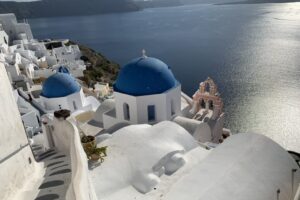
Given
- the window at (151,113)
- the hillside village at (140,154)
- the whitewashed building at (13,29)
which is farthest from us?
the whitewashed building at (13,29)

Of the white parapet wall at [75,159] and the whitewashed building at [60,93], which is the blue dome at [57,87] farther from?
the white parapet wall at [75,159]

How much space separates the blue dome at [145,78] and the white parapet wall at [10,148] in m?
8.50

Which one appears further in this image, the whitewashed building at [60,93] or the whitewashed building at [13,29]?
the whitewashed building at [13,29]

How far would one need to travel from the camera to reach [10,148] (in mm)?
7988

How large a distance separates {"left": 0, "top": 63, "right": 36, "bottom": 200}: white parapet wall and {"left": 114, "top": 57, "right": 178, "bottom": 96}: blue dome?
8.50 metres

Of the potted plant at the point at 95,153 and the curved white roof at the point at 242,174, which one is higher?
the potted plant at the point at 95,153

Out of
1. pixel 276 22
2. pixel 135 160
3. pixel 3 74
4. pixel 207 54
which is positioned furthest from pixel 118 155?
pixel 276 22

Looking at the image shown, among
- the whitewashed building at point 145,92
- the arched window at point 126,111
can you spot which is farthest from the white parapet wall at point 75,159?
the arched window at point 126,111

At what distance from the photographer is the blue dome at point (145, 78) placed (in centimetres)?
1652

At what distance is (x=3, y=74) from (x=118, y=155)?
5282 mm

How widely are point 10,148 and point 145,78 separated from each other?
9.47 metres

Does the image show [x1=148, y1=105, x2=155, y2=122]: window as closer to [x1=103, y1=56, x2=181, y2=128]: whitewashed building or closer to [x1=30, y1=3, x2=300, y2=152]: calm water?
[x1=103, y1=56, x2=181, y2=128]: whitewashed building

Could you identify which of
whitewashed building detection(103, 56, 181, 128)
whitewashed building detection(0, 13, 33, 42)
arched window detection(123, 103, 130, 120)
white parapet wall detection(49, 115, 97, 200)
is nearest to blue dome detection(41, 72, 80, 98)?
whitewashed building detection(103, 56, 181, 128)

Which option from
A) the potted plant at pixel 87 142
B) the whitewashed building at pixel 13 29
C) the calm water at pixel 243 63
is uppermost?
the potted plant at pixel 87 142
